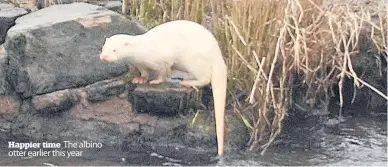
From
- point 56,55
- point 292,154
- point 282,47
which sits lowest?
point 292,154

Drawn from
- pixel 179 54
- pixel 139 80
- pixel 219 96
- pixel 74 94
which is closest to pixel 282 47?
pixel 219 96

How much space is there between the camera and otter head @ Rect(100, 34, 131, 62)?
163 inches

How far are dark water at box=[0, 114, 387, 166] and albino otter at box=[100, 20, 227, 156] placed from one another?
248 mm

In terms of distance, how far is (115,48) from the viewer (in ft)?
13.7

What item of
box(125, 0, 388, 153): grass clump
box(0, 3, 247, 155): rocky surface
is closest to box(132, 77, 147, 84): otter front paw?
box(0, 3, 247, 155): rocky surface

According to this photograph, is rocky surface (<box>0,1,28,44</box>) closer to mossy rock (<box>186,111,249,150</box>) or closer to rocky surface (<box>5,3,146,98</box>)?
rocky surface (<box>5,3,146,98</box>)

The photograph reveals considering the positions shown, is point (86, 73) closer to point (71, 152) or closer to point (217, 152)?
point (71, 152)

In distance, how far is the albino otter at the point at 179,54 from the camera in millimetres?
4176

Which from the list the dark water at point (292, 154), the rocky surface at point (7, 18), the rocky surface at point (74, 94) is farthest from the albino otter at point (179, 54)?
the rocky surface at point (7, 18)

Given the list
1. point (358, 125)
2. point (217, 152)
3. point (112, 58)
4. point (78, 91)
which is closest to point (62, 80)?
point (78, 91)

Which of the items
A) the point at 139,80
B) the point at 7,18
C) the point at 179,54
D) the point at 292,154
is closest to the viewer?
the point at 292,154

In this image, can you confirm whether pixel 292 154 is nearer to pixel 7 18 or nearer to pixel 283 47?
pixel 283 47

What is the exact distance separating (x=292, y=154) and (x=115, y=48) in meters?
0.99

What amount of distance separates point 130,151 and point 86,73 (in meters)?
0.50
